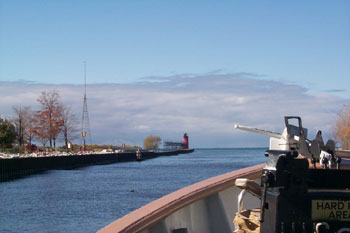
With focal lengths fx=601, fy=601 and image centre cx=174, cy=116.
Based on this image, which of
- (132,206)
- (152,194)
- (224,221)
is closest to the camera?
(224,221)

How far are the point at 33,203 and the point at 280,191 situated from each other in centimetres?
3052

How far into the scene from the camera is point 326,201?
315cm

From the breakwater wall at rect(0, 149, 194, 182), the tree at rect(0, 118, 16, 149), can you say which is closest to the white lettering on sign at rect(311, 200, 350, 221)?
the breakwater wall at rect(0, 149, 194, 182)

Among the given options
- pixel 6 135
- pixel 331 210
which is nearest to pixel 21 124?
pixel 6 135

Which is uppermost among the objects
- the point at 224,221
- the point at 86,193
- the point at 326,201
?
the point at 326,201

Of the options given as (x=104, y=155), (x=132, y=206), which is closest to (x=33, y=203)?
(x=132, y=206)

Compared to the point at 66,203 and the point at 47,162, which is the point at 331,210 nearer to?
the point at 66,203

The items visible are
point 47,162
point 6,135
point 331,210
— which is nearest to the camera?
point 331,210

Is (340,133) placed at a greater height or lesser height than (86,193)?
greater

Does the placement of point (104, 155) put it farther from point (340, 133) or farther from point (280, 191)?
point (280, 191)

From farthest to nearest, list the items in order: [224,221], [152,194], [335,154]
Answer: [152,194] → [335,154] → [224,221]

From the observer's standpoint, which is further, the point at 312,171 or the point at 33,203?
the point at 33,203

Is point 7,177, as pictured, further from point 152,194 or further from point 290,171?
point 290,171

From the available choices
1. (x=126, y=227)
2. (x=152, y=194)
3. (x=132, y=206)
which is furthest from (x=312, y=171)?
(x=152, y=194)
